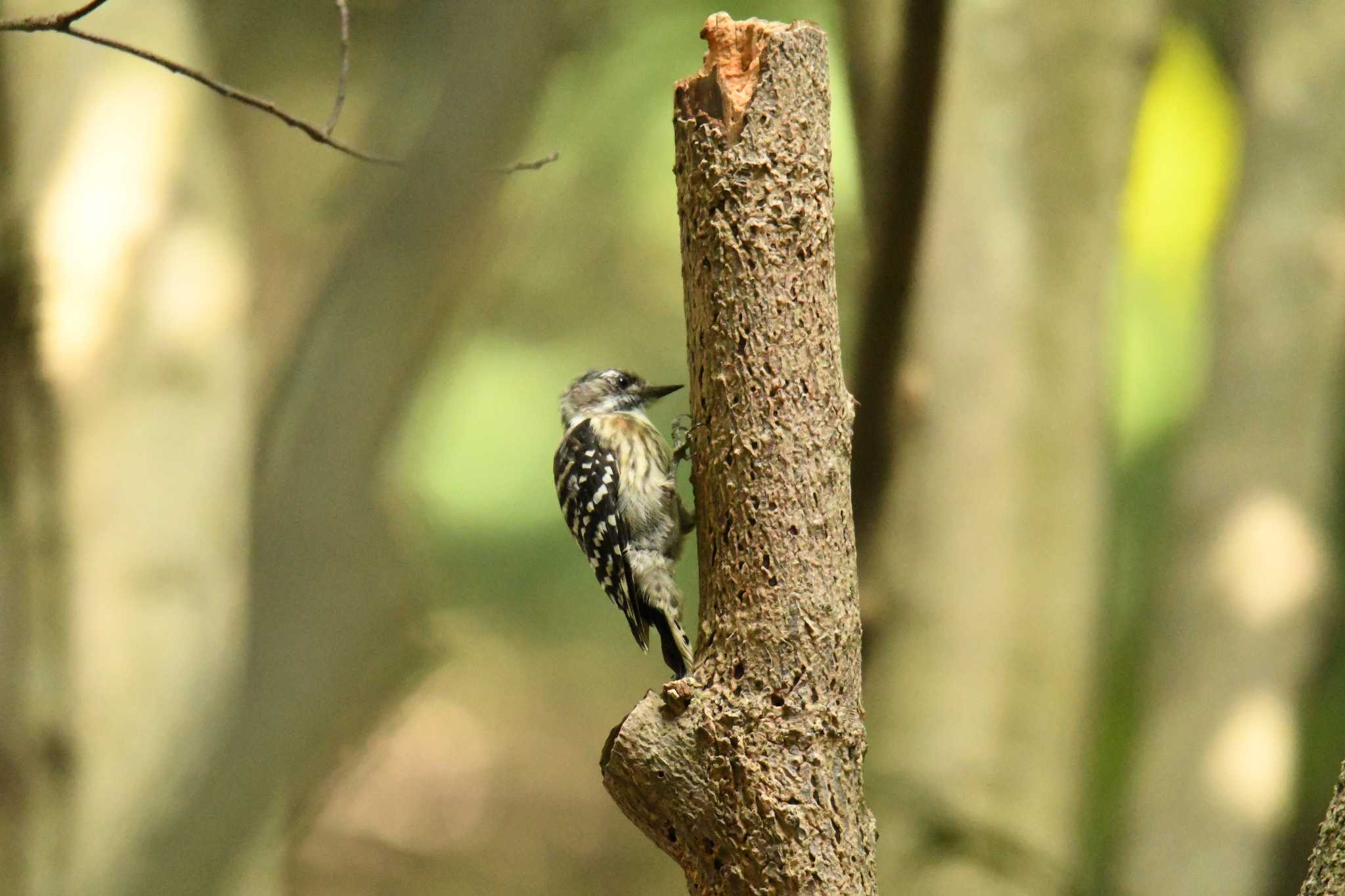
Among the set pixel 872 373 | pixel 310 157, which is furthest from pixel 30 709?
pixel 310 157

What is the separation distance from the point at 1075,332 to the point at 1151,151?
3700mm

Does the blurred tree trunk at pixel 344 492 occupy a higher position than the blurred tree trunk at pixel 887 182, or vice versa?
the blurred tree trunk at pixel 887 182

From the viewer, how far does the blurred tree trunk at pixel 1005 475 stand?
4465 millimetres

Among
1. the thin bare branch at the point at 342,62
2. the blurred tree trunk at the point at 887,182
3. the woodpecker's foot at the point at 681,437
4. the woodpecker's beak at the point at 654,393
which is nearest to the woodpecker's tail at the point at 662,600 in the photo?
the woodpecker's foot at the point at 681,437

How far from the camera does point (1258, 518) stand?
20.3ft

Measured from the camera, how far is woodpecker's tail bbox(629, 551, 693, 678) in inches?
169

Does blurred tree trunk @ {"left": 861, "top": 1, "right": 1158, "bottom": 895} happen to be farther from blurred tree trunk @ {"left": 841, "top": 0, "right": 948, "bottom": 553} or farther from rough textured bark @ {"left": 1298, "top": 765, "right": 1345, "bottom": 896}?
rough textured bark @ {"left": 1298, "top": 765, "right": 1345, "bottom": 896}

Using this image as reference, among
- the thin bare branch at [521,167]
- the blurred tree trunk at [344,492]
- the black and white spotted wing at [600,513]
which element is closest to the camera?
the blurred tree trunk at [344,492]

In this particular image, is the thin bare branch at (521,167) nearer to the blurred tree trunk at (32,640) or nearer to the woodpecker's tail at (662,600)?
the woodpecker's tail at (662,600)

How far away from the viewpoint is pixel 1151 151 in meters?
8.04

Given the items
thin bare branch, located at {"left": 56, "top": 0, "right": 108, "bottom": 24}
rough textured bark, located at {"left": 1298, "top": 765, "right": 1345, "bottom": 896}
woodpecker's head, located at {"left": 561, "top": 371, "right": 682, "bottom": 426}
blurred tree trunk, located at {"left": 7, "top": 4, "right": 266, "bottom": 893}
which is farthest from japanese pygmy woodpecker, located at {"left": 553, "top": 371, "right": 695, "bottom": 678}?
thin bare branch, located at {"left": 56, "top": 0, "right": 108, "bottom": 24}

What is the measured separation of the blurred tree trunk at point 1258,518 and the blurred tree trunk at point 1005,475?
150 centimetres

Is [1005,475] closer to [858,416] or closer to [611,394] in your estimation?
[858,416]

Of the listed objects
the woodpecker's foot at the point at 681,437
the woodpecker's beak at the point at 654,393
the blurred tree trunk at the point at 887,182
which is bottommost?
the woodpecker's foot at the point at 681,437
